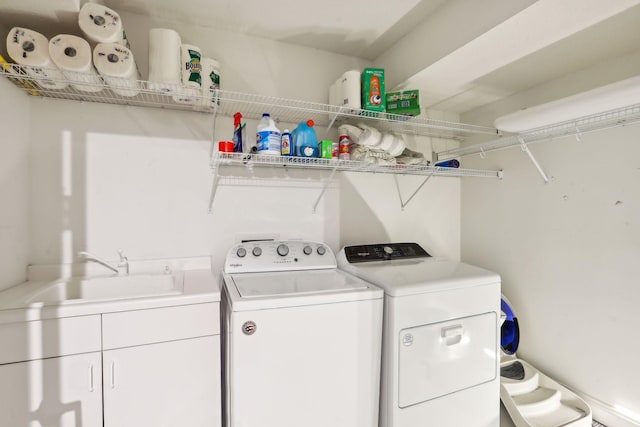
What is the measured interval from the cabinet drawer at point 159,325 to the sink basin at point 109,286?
20 cm

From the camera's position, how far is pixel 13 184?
1382mm

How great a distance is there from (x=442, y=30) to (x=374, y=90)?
19.7 inches

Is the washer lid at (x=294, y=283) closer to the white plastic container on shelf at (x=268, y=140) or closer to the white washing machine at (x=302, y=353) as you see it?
the white washing machine at (x=302, y=353)

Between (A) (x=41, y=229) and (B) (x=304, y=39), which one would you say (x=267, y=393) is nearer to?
(A) (x=41, y=229)

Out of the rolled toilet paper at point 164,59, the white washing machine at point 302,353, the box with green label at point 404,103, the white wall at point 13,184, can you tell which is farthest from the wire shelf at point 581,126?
the white wall at point 13,184

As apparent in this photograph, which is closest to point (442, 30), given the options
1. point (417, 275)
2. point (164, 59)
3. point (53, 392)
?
point (417, 275)

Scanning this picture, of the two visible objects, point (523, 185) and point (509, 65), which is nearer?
point (509, 65)

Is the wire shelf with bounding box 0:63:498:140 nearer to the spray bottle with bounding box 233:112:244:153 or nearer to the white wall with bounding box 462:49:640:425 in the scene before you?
the spray bottle with bounding box 233:112:244:153

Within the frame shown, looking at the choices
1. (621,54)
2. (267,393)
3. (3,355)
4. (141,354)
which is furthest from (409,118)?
(3,355)

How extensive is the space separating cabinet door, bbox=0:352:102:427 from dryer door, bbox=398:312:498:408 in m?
1.30

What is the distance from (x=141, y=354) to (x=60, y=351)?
0.27 meters

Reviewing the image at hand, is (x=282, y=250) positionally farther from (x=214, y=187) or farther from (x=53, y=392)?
(x=53, y=392)

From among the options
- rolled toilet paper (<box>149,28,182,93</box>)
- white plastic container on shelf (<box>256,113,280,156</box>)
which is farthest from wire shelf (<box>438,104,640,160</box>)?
rolled toilet paper (<box>149,28,182,93</box>)

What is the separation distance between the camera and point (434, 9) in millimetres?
1741
